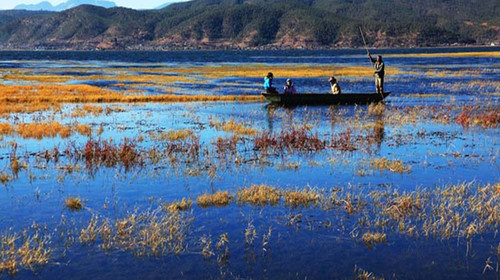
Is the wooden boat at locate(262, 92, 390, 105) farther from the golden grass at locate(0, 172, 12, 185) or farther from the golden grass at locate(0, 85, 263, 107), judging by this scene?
the golden grass at locate(0, 172, 12, 185)

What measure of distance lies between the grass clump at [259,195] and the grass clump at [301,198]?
328mm

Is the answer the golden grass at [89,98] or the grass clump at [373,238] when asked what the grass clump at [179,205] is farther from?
the golden grass at [89,98]

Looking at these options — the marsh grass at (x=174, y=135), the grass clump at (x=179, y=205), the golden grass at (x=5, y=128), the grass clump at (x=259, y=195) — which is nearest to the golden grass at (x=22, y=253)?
the grass clump at (x=179, y=205)

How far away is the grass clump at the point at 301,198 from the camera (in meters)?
14.6

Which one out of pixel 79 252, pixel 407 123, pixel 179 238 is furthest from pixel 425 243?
pixel 407 123

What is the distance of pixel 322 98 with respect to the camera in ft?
116

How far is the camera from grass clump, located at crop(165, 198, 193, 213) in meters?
13.9

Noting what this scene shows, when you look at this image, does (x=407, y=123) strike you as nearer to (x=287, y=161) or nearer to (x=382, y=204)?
(x=287, y=161)

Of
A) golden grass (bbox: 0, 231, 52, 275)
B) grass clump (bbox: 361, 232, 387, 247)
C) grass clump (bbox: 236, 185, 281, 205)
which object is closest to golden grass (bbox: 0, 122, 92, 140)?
grass clump (bbox: 236, 185, 281, 205)

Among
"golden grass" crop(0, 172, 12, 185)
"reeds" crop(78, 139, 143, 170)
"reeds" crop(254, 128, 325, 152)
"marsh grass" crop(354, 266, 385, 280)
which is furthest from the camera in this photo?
"reeds" crop(254, 128, 325, 152)

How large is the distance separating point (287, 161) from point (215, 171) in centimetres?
292

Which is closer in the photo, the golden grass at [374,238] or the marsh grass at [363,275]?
the marsh grass at [363,275]

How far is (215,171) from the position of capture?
1814 cm

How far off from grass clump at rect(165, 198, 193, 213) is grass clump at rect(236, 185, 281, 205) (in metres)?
1.37
